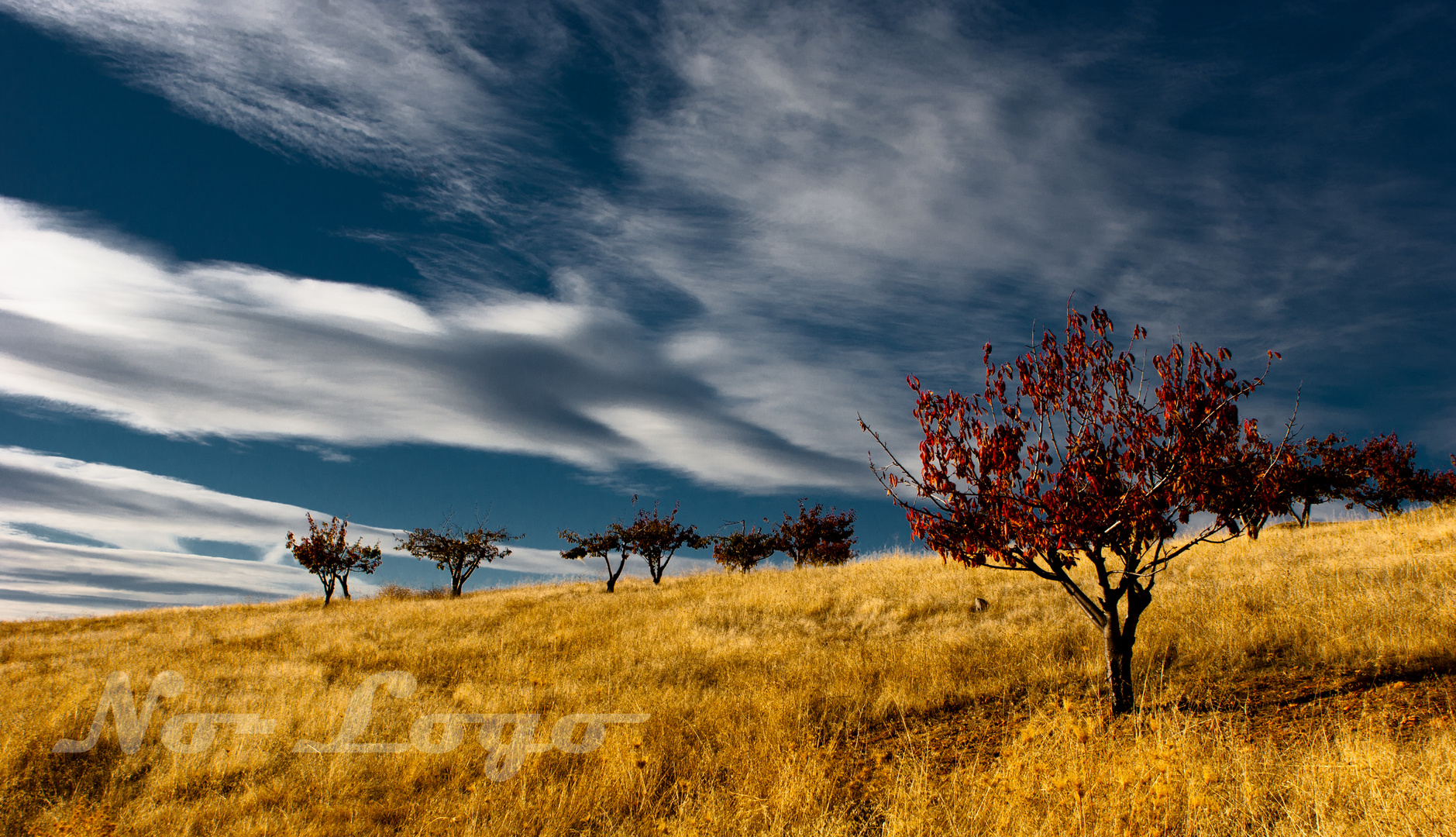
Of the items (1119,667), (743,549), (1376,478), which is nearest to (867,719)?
(1119,667)

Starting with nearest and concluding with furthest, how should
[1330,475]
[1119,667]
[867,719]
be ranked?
[1119,667] → [867,719] → [1330,475]

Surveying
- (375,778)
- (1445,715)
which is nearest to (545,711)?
(375,778)

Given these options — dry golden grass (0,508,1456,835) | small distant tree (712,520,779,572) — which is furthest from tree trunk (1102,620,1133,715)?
small distant tree (712,520,779,572)

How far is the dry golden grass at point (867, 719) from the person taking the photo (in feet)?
20.2

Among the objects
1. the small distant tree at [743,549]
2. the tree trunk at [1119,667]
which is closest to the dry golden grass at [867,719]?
the tree trunk at [1119,667]

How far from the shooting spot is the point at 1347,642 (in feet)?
32.4

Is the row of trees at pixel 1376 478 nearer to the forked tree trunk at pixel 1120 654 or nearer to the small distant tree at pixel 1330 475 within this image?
the small distant tree at pixel 1330 475

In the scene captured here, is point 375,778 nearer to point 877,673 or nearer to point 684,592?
point 877,673

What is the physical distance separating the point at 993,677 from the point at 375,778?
8.40 meters

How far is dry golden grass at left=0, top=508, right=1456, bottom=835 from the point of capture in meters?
6.17

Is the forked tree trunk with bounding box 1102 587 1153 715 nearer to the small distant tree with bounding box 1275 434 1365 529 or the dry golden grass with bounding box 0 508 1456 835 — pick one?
the dry golden grass with bounding box 0 508 1456 835

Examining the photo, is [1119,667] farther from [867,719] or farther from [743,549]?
[743,549]

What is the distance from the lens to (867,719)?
9.33m

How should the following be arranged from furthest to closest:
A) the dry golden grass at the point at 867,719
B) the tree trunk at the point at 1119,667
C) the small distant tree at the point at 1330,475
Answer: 1. the small distant tree at the point at 1330,475
2. the tree trunk at the point at 1119,667
3. the dry golden grass at the point at 867,719
